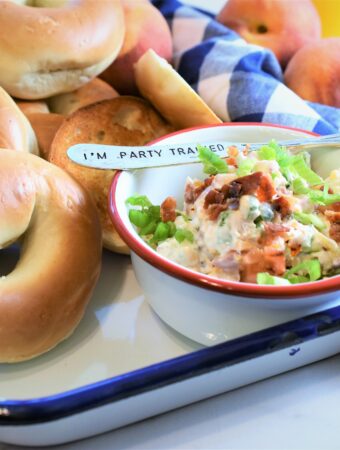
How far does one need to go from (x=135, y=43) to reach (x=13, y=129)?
0.47 m

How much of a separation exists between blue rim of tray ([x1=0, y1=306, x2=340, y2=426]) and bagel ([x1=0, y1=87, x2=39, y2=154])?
0.46 metres

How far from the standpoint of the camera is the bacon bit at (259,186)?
0.76 m

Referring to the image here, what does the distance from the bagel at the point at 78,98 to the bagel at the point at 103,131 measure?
111 millimetres

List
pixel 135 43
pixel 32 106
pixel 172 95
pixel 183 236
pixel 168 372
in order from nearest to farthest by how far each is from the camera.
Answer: pixel 168 372
pixel 183 236
pixel 172 95
pixel 32 106
pixel 135 43

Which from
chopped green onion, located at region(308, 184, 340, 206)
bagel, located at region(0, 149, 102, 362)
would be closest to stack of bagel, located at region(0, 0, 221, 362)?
bagel, located at region(0, 149, 102, 362)

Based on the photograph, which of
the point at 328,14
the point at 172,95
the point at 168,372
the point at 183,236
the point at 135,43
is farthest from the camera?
the point at 328,14

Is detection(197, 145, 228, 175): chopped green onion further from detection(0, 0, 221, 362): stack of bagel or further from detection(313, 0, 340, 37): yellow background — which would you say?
detection(313, 0, 340, 37): yellow background

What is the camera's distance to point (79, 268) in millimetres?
826

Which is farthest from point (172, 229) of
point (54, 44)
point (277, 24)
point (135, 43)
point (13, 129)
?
point (277, 24)

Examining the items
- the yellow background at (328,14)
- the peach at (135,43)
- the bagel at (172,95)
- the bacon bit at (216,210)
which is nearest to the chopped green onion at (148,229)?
the bacon bit at (216,210)

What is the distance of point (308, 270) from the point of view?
29.1 inches

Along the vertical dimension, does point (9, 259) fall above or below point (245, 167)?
below

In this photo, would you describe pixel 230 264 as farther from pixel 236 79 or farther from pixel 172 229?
pixel 236 79

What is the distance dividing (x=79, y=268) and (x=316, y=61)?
848mm
